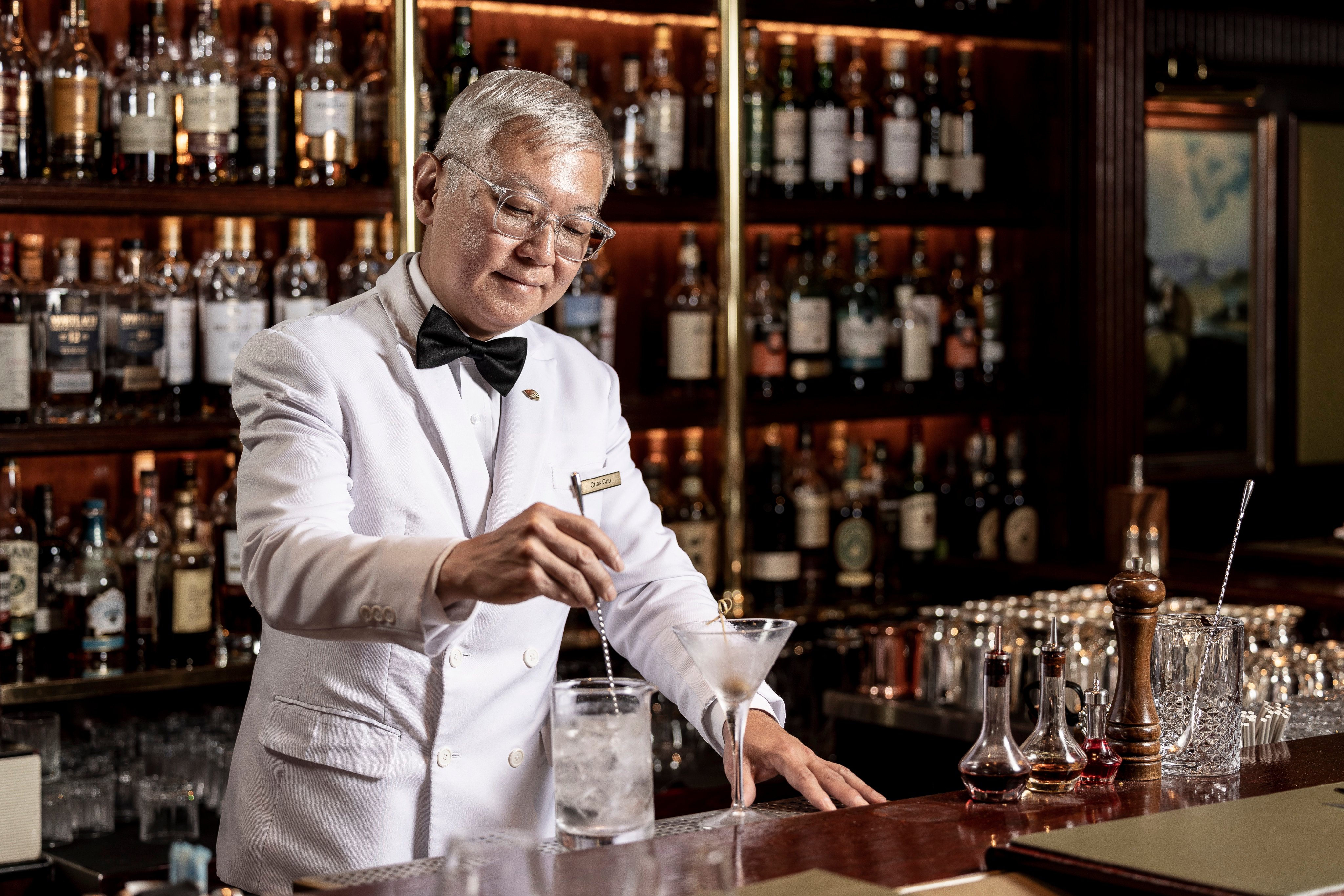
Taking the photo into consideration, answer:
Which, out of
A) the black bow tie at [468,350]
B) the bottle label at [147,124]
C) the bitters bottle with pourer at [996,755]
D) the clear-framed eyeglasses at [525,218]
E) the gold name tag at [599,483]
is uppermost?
the bottle label at [147,124]

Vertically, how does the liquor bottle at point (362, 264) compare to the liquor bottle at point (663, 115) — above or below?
below

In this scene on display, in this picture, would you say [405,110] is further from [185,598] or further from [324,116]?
[185,598]

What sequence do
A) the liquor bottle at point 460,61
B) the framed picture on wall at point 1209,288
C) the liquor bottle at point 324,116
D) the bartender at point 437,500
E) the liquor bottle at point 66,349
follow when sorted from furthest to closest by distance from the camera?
the framed picture on wall at point 1209,288 → the liquor bottle at point 460,61 → the liquor bottle at point 324,116 → the liquor bottle at point 66,349 → the bartender at point 437,500

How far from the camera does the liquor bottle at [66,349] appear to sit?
117 inches

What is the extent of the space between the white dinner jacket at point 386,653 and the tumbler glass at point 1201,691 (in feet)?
1.43

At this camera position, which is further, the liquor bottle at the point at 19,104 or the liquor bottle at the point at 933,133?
the liquor bottle at the point at 933,133

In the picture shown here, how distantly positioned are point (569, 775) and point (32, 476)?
2.11 metres

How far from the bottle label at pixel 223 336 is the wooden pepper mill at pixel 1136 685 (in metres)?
1.93

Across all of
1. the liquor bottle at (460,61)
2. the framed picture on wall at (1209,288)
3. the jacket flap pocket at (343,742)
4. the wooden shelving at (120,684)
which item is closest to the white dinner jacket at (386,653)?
the jacket flap pocket at (343,742)

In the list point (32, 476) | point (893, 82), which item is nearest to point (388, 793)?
point (32, 476)

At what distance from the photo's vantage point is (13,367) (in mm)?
2934

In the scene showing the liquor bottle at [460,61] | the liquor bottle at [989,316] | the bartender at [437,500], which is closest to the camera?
the bartender at [437,500]

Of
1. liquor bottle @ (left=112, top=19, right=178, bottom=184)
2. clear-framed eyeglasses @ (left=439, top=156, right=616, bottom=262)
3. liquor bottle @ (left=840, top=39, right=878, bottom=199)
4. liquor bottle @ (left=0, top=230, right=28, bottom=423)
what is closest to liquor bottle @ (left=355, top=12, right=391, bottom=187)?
liquor bottle @ (left=112, top=19, right=178, bottom=184)

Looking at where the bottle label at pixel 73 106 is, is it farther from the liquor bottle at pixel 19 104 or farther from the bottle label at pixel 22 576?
the bottle label at pixel 22 576
